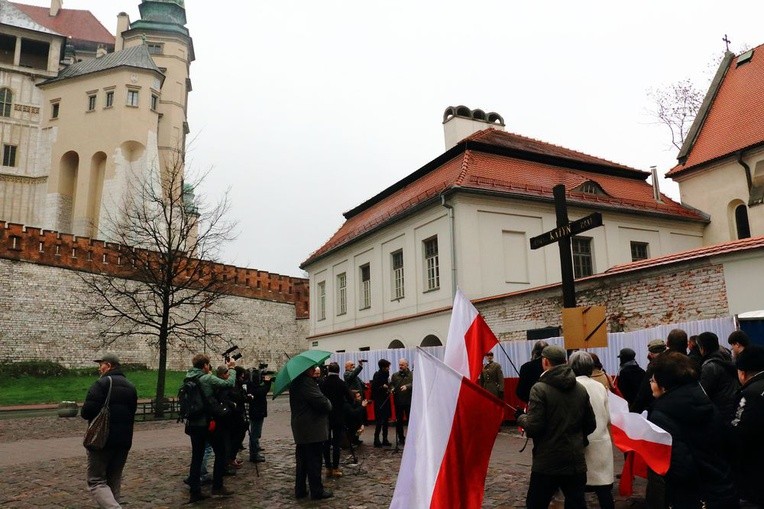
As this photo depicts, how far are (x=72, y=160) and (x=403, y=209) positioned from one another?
130 ft

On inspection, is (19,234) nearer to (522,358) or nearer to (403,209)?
(403,209)

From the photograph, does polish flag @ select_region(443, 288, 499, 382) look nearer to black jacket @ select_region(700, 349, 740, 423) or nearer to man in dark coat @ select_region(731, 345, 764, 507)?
black jacket @ select_region(700, 349, 740, 423)

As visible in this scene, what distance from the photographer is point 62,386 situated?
108 feet

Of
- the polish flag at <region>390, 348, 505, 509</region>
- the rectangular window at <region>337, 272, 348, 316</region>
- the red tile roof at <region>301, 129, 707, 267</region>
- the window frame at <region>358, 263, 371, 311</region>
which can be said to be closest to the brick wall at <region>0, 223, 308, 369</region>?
the rectangular window at <region>337, 272, 348, 316</region>

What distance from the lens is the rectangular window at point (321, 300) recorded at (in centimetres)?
3309

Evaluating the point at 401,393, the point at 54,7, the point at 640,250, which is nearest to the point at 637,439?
the point at 401,393

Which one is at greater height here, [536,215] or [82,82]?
[82,82]

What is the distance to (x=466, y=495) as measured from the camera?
5332 millimetres

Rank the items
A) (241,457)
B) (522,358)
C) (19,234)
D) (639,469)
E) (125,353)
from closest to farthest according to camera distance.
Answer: (639,469)
(241,457)
(522,358)
(19,234)
(125,353)

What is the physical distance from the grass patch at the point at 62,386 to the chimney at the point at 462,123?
18.8m

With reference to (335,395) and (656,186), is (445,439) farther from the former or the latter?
(656,186)

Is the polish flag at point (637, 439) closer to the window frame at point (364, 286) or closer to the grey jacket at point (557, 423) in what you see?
the grey jacket at point (557, 423)

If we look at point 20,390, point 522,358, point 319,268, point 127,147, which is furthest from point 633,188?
point 127,147

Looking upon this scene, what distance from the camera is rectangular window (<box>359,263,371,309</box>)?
93.4ft
